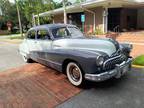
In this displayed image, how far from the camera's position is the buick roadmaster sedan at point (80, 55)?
13.3 feet

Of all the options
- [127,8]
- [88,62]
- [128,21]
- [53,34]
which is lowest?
[88,62]

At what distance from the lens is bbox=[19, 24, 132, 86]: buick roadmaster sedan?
160 inches

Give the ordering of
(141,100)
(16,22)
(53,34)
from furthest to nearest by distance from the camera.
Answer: (16,22) → (53,34) → (141,100)

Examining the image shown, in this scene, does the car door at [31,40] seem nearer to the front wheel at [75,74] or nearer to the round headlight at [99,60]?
the front wheel at [75,74]

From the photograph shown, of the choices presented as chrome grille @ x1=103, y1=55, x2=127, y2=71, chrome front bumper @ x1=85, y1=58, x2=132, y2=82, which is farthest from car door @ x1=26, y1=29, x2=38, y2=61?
chrome grille @ x1=103, y1=55, x2=127, y2=71

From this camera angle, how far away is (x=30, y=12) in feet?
88.5

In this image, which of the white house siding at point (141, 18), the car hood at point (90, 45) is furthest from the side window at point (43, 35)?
the white house siding at point (141, 18)

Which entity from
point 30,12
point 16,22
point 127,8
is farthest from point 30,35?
point 16,22

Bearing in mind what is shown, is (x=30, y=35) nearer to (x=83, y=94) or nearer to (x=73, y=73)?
(x=73, y=73)

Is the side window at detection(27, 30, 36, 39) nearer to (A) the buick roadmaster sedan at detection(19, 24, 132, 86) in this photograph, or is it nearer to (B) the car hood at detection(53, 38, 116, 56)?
(A) the buick roadmaster sedan at detection(19, 24, 132, 86)

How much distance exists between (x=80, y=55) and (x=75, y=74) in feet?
2.34

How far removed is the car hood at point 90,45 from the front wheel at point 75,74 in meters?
0.54

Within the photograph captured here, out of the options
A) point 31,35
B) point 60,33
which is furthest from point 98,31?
point 60,33

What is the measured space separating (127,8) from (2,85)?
17244mm
